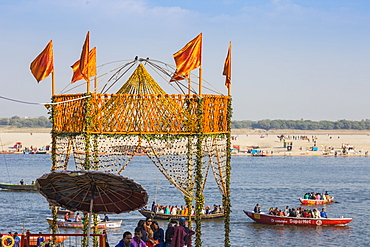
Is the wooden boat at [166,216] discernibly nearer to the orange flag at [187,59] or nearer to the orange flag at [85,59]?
the orange flag at [187,59]

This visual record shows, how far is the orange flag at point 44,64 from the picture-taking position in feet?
65.8

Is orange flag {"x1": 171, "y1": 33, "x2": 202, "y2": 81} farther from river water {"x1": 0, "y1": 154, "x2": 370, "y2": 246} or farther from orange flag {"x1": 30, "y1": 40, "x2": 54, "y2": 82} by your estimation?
river water {"x1": 0, "y1": 154, "x2": 370, "y2": 246}

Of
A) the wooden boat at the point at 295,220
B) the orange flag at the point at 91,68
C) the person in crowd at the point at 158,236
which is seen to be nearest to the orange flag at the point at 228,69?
the orange flag at the point at 91,68

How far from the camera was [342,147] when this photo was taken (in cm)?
13175

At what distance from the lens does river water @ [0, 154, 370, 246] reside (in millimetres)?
38938

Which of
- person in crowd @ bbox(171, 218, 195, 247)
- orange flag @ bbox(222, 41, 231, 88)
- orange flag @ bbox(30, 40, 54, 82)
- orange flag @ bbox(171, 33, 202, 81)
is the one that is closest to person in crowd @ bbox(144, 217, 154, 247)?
person in crowd @ bbox(171, 218, 195, 247)

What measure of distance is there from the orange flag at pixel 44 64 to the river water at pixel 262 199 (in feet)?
55.5

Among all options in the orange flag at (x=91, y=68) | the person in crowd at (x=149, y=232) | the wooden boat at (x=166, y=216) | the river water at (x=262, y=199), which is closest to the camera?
the person in crowd at (x=149, y=232)

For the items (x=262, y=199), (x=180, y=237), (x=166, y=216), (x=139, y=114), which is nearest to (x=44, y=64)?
(x=139, y=114)

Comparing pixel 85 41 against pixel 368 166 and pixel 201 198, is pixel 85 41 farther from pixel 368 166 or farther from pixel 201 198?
pixel 368 166

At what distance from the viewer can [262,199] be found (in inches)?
2275

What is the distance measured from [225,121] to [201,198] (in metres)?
2.66

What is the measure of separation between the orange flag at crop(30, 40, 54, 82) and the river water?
16.9 metres

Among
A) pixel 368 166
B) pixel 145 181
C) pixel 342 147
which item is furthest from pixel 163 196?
pixel 342 147
